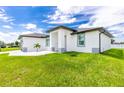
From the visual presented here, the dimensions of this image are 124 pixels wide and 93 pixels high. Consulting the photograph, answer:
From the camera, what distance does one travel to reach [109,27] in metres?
6.05

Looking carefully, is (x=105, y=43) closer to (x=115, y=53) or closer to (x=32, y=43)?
(x=115, y=53)

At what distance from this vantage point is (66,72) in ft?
16.1

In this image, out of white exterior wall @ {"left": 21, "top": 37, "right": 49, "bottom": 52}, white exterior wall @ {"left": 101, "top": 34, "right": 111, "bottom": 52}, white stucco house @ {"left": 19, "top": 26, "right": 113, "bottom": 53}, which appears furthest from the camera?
white exterior wall @ {"left": 21, "top": 37, "right": 49, "bottom": 52}

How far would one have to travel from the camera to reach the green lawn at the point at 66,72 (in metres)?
4.49

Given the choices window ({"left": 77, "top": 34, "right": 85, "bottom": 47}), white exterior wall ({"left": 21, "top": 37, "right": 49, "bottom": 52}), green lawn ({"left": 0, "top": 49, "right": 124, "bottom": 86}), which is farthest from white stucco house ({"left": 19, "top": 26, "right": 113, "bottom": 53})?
green lawn ({"left": 0, "top": 49, "right": 124, "bottom": 86})

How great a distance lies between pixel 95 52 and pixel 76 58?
3.52ft

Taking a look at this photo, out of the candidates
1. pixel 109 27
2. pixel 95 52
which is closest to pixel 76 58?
pixel 95 52

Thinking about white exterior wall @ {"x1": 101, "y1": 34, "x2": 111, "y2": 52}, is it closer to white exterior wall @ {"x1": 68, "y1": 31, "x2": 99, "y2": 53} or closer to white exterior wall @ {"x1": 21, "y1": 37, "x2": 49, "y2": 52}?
white exterior wall @ {"x1": 68, "y1": 31, "x2": 99, "y2": 53}

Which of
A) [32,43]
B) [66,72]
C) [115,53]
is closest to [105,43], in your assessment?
[115,53]

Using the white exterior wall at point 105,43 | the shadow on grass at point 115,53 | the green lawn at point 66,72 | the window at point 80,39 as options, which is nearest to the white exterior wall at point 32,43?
the window at point 80,39

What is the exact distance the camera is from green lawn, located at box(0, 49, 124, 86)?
14.7ft

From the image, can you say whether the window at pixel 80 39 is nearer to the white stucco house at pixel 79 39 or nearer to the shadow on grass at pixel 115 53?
the white stucco house at pixel 79 39
